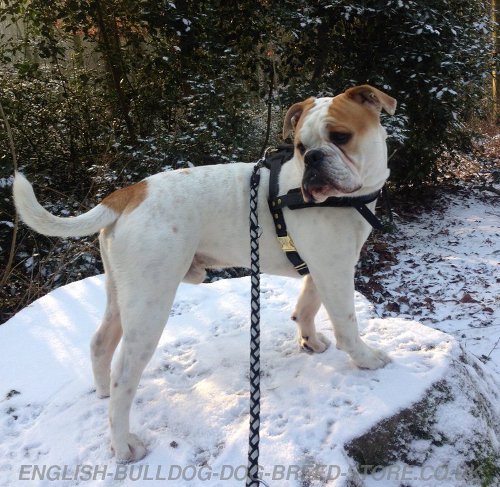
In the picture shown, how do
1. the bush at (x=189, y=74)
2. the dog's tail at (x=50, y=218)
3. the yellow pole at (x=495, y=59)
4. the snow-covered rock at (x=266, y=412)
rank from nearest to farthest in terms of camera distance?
1. the snow-covered rock at (x=266, y=412)
2. the dog's tail at (x=50, y=218)
3. the bush at (x=189, y=74)
4. the yellow pole at (x=495, y=59)

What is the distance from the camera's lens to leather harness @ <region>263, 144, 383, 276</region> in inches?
104

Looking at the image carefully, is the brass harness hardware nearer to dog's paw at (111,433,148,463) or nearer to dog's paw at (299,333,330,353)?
dog's paw at (299,333,330,353)

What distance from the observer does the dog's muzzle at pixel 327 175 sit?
2.41 meters

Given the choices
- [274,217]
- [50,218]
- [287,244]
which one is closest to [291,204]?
[274,217]

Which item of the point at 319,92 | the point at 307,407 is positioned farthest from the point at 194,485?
the point at 319,92

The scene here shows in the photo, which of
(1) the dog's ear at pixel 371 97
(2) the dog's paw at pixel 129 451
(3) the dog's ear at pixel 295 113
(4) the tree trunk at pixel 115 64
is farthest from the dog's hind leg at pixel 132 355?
(4) the tree trunk at pixel 115 64

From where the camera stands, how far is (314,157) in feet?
8.03

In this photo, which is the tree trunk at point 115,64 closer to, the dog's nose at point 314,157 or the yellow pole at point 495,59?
the dog's nose at point 314,157

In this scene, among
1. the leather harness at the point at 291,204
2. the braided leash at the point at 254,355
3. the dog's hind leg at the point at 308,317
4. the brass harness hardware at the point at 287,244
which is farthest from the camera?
the dog's hind leg at the point at 308,317

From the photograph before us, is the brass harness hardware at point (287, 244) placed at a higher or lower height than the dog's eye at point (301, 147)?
lower

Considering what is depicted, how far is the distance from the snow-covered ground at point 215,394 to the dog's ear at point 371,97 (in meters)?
1.62

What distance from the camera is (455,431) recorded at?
257 cm

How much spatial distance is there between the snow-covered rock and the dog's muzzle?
119 centimetres

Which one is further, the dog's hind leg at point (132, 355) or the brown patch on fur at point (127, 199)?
the brown patch on fur at point (127, 199)
